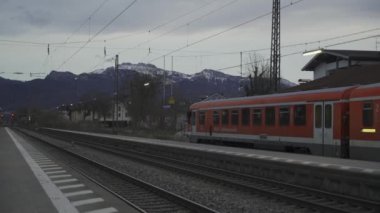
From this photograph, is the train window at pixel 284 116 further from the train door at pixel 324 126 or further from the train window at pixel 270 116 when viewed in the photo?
the train door at pixel 324 126

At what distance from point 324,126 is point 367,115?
2.73m

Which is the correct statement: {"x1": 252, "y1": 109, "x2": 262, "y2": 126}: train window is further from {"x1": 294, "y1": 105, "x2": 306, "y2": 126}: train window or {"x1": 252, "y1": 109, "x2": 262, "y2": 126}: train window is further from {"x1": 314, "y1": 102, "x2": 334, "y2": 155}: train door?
{"x1": 314, "y1": 102, "x2": 334, "y2": 155}: train door

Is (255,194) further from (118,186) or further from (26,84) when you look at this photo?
(26,84)

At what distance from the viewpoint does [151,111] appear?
97.0 metres

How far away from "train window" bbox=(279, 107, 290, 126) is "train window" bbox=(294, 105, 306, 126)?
2.31 ft

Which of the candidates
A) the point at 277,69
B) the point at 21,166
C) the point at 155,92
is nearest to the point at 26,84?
the point at 155,92

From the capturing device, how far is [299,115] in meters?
26.2

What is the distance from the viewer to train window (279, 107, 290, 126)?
89.2 feet

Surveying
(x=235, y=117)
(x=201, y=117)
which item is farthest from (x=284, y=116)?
(x=201, y=117)

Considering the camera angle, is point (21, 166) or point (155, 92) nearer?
point (21, 166)

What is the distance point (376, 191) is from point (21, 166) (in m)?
16.1

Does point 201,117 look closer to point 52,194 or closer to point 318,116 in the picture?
point 318,116

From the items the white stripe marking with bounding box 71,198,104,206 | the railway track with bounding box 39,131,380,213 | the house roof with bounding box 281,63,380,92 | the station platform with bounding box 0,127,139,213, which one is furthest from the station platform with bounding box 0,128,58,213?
the house roof with bounding box 281,63,380,92

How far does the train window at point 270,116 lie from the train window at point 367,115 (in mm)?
7063
